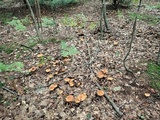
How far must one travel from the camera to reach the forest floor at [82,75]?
3613 millimetres

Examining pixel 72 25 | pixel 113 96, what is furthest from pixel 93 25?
pixel 113 96

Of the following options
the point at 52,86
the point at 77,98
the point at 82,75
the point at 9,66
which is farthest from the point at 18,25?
the point at 77,98

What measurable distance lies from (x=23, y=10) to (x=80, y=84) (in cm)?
825

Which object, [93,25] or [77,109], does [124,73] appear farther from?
[93,25]

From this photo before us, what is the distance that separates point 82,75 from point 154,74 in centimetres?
179

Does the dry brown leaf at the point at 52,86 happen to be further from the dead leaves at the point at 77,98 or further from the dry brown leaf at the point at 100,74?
the dry brown leaf at the point at 100,74

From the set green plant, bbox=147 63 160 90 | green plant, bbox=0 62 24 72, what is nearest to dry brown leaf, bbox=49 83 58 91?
green plant, bbox=0 62 24 72

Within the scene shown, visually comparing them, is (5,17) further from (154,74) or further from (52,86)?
(154,74)

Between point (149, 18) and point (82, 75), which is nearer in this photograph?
point (82, 75)

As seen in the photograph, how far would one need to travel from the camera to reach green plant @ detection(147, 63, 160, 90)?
160 inches

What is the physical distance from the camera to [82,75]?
14.8ft

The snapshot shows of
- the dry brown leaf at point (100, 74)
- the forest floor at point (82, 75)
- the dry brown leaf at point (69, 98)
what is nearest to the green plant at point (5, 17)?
the forest floor at point (82, 75)

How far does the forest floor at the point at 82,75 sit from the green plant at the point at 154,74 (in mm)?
121

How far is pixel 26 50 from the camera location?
6066mm
